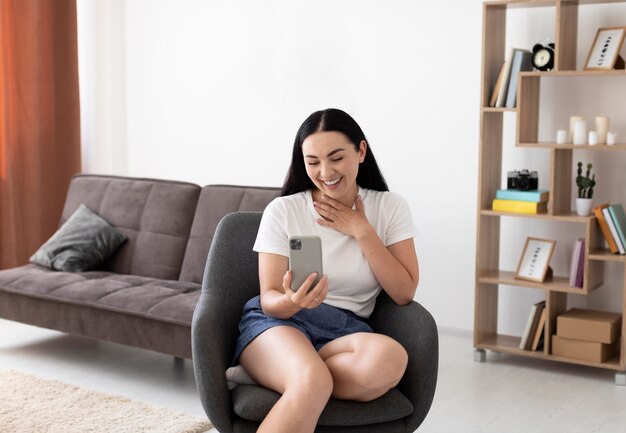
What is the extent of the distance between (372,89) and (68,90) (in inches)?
74.5

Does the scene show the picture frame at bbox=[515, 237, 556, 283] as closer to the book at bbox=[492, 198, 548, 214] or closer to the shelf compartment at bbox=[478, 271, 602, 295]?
the shelf compartment at bbox=[478, 271, 602, 295]

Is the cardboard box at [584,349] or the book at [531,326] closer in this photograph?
the cardboard box at [584,349]

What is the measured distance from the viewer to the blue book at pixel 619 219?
3.69m

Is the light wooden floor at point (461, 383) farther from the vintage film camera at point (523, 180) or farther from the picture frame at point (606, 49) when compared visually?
the picture frame at point (606, 49)

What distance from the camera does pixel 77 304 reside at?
3.68 meters

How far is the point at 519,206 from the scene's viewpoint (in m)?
3.86

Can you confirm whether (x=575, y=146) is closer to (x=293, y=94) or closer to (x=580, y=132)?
(x=580, y=132)

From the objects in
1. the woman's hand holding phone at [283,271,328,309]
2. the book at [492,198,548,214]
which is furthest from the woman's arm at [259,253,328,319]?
the book at [492,198,548,214]

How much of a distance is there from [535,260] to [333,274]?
175cm

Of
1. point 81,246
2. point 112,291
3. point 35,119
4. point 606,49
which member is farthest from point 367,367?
point 35,119

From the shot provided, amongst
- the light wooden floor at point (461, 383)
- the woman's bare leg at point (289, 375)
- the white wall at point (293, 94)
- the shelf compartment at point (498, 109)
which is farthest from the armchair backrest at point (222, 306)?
the white wall at point (293, 94)

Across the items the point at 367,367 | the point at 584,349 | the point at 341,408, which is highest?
the point at 367,367

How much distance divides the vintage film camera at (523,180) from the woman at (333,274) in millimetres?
1457

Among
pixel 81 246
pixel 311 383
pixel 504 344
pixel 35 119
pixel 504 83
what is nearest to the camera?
pixel 311 383
